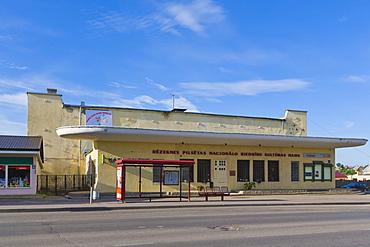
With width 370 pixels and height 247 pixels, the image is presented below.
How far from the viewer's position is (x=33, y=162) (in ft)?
86.4

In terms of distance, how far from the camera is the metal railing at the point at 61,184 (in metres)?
29.6

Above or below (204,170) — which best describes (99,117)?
above

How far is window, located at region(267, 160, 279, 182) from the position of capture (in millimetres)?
33281

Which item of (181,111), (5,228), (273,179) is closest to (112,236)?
(5,228)

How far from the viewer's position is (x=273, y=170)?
33.4 metres

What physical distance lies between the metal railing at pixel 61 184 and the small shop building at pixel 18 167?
9.55ft

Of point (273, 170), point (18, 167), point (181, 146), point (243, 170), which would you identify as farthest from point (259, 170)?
point (18, 167)

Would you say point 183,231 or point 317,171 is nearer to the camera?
point 183,231

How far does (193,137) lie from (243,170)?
6270mm

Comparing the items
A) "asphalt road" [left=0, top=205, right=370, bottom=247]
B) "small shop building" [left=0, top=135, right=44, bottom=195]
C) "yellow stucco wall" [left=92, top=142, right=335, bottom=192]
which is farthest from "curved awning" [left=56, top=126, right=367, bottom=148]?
"asphalt road" [left=0, top=205, right=370, bottom=247]

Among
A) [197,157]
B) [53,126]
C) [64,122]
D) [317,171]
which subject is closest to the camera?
[197,157]

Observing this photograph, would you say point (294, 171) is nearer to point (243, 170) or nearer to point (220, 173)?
point (243, 170)

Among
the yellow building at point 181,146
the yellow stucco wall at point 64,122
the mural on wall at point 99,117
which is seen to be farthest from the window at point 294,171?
the mural on wall at point 99,117

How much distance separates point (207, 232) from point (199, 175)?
18.7 meters
